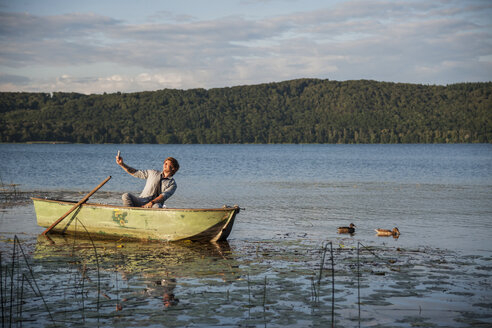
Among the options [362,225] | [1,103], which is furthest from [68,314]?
[1,103]

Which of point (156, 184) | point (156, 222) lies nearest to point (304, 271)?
point (156, 222)

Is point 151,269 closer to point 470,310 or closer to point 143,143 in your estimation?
point 470,310

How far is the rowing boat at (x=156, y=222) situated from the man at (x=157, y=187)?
357 millimetres

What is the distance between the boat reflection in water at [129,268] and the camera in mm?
8148

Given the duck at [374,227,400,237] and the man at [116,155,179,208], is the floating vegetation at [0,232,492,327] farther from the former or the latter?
the duck at [374,227,400,237]

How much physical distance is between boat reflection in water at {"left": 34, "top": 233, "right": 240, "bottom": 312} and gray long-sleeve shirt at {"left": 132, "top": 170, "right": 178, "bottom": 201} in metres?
1.17

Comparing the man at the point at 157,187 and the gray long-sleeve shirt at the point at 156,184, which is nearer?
the man at the point at 157,187

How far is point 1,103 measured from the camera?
554ft

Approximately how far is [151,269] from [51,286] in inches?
73.2

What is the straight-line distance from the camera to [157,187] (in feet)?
43.1

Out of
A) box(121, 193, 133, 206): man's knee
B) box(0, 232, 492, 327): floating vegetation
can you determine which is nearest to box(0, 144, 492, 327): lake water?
box(0, 232, 492, 327): floating vegetation

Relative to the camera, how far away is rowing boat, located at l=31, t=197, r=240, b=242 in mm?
12461

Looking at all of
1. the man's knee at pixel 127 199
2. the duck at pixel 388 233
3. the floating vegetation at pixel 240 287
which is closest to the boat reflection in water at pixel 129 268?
the floating vegetation at pixel 240 287

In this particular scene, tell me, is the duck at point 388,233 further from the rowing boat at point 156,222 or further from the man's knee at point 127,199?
the man's knee at point 127,199
